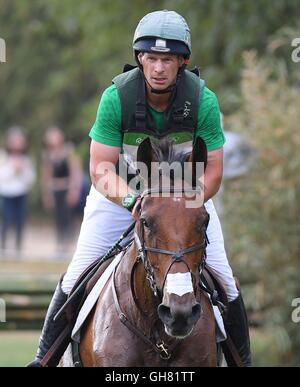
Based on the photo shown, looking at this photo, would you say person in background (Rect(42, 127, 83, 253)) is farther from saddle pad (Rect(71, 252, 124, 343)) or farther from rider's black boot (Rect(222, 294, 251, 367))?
saddle pad (Rect(71, 252, 124, 343))

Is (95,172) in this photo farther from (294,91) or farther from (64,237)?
(64,237)

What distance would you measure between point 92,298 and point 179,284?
141 cm

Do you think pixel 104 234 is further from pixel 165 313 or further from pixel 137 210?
pixel 165 313

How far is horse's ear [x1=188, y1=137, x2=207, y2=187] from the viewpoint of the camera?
6750 mm

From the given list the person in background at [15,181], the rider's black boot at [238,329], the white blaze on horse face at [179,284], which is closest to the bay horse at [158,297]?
the white blaze on horse face at [179,284]

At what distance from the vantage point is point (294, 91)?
1410cm

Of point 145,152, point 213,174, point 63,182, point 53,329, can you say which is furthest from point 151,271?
point 63,182

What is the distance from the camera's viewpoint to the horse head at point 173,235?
6270 mm

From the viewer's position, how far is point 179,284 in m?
6.27

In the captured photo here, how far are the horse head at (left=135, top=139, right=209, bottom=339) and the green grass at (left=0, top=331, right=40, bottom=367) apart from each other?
20.8ft

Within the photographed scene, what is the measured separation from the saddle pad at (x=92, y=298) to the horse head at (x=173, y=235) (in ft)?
2.75

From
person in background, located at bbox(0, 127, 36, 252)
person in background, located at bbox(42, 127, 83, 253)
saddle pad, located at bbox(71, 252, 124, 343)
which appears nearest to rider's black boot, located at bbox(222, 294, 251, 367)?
saddle pad, located at bbox(71, 252, 124, 343)
